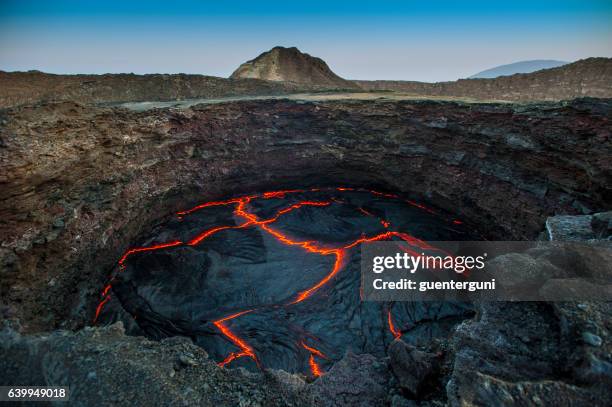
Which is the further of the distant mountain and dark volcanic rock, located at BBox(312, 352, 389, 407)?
the distant mountain

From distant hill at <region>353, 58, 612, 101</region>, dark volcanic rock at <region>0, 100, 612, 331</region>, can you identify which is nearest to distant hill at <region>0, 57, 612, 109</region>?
distant hill at <region>353, 58, 612, 101</region>

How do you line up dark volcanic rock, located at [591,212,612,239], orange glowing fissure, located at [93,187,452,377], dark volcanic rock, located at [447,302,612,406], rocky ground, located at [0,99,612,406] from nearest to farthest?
dark volcanic rock, located at [447,302,612,406] → rocky ground, located at [0,99,612,406] → dark volcanic rock, located at [591,212,612,239] → orange glowing fissure, located at [93,187,452,377]

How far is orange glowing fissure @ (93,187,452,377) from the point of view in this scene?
5398mm

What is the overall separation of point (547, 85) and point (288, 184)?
17487 mm

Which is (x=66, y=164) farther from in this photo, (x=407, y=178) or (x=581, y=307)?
(x=407, y=178)

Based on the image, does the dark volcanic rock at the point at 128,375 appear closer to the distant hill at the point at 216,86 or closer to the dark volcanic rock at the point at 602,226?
the dark volcanic rock at the point at 602,226

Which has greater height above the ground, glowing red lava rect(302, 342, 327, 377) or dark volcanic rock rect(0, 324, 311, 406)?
dark volcanic rock rect(0, 324, 311, 406)

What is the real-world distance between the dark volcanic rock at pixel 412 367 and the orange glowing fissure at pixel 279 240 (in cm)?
248

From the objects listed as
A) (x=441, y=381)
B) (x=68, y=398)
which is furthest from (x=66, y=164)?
(x=441, y=381)

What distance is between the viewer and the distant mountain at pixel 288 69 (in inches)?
986

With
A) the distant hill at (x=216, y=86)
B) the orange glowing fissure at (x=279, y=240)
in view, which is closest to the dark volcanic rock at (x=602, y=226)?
the orange glowing fissure at (x=279, y=240)

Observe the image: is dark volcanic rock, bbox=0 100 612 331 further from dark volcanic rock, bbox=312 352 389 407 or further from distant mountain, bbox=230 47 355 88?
distant mountain, bbox=230 47 355 88

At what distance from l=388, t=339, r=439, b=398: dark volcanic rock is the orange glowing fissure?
97.7 inches

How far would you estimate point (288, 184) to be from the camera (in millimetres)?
10875
